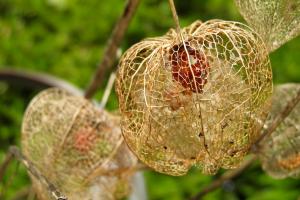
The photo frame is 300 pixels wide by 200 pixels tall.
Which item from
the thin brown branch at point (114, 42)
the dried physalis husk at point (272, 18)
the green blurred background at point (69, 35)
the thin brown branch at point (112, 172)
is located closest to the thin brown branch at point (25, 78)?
the green blurred background at point (69, 35)

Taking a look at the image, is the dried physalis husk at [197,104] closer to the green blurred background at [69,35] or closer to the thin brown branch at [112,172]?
the thin brown branch at [112,172]

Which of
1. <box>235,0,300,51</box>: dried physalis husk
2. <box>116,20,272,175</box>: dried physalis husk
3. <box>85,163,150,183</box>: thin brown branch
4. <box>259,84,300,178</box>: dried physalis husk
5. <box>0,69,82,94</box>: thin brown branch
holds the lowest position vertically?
<box>0,69,82,94</box>: thin brown branch

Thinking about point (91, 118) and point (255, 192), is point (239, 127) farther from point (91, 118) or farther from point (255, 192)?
point (255, 192)

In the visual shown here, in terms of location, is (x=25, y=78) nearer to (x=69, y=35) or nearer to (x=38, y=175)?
(x=69, y=35)

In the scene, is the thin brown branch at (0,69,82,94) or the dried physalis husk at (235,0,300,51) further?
the thin brown branch at (0,69,82,94)

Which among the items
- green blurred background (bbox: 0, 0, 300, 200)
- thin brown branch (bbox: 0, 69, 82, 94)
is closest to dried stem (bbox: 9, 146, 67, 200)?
thin brown branch (bbox: 0, 69, 82, 94)

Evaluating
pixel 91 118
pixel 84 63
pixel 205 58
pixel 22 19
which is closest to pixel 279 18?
pixel 205 58

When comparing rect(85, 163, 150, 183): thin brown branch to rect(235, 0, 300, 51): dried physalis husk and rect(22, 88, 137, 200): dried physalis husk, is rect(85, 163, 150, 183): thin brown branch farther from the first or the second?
rect(235, 0, 300, 51): dried physalis husk
